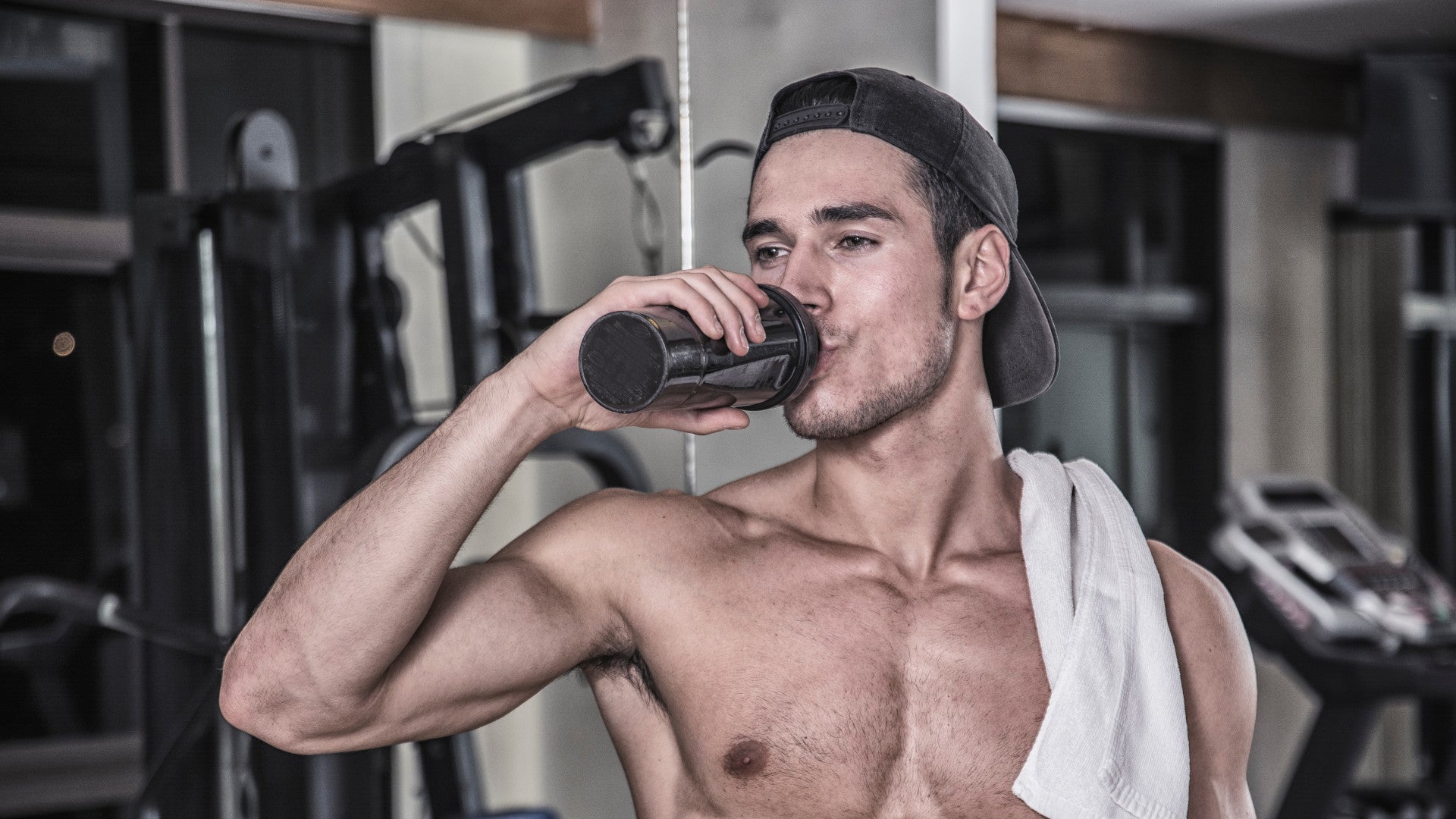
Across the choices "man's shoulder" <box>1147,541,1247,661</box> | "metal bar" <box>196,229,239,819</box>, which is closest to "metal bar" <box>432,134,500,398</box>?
"metal bar" <box>196,229,239,819</box>

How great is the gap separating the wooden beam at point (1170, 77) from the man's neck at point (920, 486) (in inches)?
15.8

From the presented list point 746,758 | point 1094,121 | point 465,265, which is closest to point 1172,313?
point 1094,121

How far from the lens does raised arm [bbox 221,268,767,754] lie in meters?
1.00

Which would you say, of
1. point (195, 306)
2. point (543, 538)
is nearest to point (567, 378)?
point (543, 538)

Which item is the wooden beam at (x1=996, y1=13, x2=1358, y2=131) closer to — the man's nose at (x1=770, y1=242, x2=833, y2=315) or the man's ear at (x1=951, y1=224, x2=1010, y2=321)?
the man's ear at (x1=951, y1=224, x2=1010, y2=321)

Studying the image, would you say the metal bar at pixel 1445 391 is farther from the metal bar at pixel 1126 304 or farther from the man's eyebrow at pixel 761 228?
the man's eyebrow at pixel 761 228

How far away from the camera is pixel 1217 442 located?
60.0 inches

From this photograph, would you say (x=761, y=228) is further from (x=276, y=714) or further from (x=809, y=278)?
(x=276, y=714)

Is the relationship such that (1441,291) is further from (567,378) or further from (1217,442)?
(567,378)

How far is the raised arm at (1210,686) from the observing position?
3.90 ft

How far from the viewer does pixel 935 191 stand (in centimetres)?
121

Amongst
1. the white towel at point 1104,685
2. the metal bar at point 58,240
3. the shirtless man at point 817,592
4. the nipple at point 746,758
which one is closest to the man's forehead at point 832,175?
the shirtless man at point 817,592

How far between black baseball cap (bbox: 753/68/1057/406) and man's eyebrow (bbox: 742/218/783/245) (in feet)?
0.27

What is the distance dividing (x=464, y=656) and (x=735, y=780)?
0.27 m
